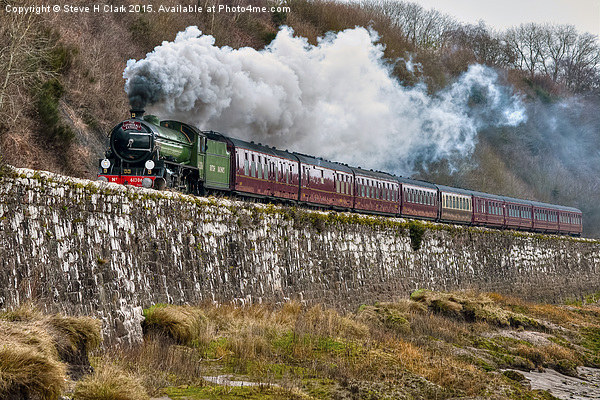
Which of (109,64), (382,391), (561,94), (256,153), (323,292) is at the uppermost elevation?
(561,94)

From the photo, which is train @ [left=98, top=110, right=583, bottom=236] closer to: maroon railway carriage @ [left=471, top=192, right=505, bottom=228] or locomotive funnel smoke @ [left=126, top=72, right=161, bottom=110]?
maroon railway carriage @ [left=471, top=192, right=505, bottom=228]

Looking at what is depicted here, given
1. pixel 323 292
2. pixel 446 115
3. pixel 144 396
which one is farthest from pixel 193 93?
pixel 446 115

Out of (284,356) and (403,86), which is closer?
(284,356)

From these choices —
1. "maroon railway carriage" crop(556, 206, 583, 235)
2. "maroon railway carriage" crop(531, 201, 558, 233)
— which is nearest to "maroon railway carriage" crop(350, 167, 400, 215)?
"maroon railway carriage" crop(531, 201, 558, 233)

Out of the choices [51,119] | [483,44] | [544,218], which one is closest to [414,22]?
[483,44]

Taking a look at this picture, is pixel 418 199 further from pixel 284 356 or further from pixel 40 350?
pixel 40 350

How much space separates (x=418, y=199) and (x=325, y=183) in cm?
827

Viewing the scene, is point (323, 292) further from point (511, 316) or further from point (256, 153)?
point (511, 316)

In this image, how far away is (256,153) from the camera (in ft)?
72.0

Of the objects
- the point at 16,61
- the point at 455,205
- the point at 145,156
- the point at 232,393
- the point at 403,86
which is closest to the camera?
the point at 232,393

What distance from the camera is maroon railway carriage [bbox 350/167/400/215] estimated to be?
2827 cm

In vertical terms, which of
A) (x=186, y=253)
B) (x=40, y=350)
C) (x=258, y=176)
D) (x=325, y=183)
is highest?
(x=325, y=183)

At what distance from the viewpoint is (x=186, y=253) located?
45.1 ft

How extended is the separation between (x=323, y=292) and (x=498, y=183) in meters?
46.1
